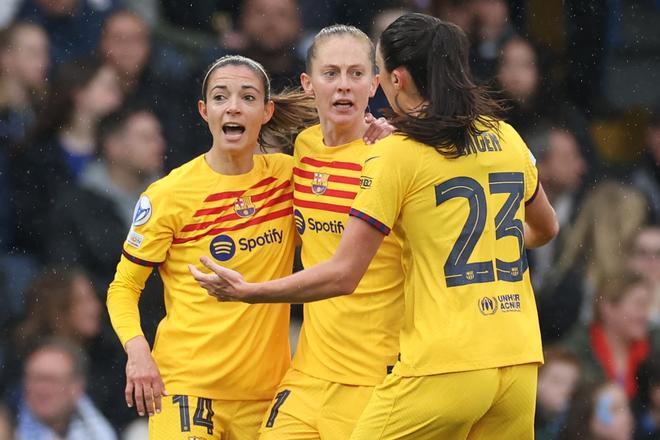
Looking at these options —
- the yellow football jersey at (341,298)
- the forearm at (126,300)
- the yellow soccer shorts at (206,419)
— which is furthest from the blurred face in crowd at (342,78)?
the yellow soccer shorts at (206,419)

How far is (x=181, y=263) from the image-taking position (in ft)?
16.1

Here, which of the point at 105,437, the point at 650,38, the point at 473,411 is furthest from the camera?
the point at 650,38

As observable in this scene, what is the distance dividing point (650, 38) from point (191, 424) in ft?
16.4

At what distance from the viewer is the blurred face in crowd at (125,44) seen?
7.52 metres

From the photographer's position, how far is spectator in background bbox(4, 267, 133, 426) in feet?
23.7

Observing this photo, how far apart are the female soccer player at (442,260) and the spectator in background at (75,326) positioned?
314 centimetres

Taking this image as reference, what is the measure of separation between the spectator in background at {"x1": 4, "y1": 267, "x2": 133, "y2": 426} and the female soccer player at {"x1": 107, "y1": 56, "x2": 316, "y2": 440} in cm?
233

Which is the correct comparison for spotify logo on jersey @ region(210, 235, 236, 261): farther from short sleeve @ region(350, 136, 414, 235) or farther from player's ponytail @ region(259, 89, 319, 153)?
short sleeve @ region(350, 136, 414, 235)

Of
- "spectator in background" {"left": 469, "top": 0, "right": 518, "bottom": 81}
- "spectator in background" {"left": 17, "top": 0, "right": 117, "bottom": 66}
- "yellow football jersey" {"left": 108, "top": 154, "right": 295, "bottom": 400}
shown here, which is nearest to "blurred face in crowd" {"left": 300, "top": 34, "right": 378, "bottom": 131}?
"yellow football jersey" {"left": 108, "top": 154, "right": 295, "bottom": 400}

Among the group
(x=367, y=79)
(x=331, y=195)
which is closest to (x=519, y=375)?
(x=331, y=195)

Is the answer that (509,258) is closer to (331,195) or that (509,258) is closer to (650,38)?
(331,195)

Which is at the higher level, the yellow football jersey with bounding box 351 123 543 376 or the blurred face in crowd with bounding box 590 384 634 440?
the yellow football jersey with bounding box 351 123 543 376

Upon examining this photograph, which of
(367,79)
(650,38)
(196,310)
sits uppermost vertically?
(650,38)

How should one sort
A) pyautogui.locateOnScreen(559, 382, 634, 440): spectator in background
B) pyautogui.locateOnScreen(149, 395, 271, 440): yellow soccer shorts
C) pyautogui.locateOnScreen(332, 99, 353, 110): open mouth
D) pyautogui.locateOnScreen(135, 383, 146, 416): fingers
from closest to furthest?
pyautogui.locateOnScreen(135, 383, 146, 416): fingers
pyautogui.locateOnScreen(149, 395, 271, 440): yellow soccer shorts
pyautogui.locateOnScreen(332, 99, 353, 110): open mouth
pyautogui.locateOnScreen(559, 382, 634, 440): spectator in background
